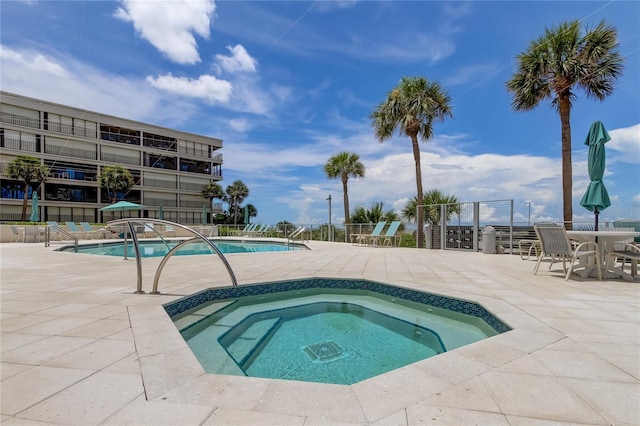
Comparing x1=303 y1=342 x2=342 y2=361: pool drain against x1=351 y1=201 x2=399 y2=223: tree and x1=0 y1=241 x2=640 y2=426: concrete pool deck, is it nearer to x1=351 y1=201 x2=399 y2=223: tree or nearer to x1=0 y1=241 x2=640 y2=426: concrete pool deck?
x1=0 y1=241 x2=640 y2=426: concrete pool deck

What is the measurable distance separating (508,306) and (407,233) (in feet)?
33.1

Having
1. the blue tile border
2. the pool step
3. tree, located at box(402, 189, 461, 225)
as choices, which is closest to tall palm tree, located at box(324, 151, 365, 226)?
tree, located at box(402, 189, 461, 225)

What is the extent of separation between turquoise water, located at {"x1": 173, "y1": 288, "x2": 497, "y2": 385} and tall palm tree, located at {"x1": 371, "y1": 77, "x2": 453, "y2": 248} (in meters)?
9.60

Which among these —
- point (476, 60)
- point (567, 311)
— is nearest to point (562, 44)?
point (476, 60)

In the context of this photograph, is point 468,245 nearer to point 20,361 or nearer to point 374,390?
point 374,390

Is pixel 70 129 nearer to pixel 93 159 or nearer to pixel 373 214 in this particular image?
pixel 93 159

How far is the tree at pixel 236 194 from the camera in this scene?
127 feet

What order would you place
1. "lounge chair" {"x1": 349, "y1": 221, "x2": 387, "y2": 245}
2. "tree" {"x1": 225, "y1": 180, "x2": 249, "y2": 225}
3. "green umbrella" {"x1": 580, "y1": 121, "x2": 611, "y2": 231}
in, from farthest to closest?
"tree" {"x1": 225, "y1": 180, "x2": 249, "y2": 225}
"lounge chair" {"x1": 349, "y1": 221, "x2": 387, "y2": 245}
"green umbrella" {"x1": 580, "y1": 121, "x2": 611, "y2": 231}

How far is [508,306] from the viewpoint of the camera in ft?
10.2

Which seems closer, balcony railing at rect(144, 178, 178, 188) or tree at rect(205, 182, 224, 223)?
balcony railing at rect(144, 178, 178, 188)

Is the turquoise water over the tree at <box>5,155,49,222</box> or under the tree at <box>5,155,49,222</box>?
under

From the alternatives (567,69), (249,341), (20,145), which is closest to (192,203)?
(20,145)

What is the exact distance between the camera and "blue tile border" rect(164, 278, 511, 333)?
3.23 meters

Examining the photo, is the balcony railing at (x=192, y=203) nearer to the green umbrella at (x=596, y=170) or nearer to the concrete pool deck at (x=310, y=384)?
the concrete pool deck at (x=310, y=384)
